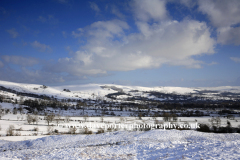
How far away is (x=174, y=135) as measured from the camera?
20031 mm

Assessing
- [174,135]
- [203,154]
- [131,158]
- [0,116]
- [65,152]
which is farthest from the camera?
[0,116]

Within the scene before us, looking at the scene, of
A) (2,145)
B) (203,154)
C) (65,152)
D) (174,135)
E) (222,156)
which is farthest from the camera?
(174,135)

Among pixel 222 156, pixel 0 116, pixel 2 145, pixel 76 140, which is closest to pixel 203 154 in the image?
pixel 222 156

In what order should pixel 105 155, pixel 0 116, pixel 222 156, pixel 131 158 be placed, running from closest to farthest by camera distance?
pixel 222 156 < pixel 131 158 < pixel 105 155 < pixel 0 116

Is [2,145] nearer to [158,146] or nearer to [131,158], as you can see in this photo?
[131,158]

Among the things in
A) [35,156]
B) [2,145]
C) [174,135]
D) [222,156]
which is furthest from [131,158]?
[2,145]

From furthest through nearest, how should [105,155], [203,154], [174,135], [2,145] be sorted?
1. [174,135]
2. [2,145]
3. [105,155]
4. [203,154]

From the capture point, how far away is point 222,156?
9.85 meters

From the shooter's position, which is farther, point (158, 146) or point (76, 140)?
point (76, 140)

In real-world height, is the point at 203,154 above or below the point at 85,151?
above

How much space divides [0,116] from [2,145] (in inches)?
2044

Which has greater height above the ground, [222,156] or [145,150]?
[222,156]

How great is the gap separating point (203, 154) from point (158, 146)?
A: 171 inches

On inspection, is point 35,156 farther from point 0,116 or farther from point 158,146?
point 0,116
